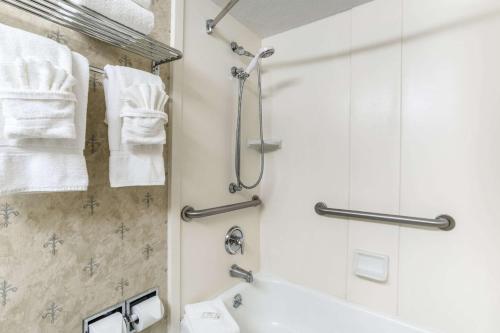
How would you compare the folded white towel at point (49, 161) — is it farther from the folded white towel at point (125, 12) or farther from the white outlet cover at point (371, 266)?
the white outlet cover at point (371, 266)

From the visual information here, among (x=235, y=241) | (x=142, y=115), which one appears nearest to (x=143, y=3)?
(x=142, y=115)

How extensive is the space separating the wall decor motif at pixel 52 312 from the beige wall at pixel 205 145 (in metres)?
0.50

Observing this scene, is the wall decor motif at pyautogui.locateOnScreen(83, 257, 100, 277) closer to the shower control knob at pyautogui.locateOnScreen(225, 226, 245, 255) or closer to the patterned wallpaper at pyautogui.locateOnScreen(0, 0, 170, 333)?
the patterned wallpaper at pyautogui.locateOnScreen(0, 0, 170, 333)

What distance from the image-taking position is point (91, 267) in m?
0.90

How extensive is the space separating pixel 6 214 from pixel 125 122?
42cm

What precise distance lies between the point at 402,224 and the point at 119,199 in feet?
4.36

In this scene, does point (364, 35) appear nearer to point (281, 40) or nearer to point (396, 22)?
point (396, 22)

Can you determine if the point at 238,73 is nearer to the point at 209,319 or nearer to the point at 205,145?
the point at 205,145

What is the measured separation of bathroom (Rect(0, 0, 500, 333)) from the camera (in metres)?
0.75

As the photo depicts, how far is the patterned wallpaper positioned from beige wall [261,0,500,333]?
852 mm

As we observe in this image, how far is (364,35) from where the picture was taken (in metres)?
1.38

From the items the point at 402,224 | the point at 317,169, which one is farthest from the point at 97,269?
the point at 402,224

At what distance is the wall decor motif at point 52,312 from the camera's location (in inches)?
31.4

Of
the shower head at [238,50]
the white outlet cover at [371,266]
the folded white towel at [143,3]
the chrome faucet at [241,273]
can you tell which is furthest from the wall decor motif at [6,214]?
the white outlet cover at [371,266]
